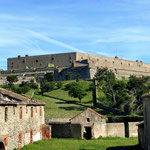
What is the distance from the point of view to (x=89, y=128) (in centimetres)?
2806

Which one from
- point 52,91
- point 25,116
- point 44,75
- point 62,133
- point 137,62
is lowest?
point 62,133

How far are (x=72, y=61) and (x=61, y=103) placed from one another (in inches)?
1263

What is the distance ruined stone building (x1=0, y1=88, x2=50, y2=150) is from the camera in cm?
1752

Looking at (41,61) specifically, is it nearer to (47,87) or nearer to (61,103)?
(47,87)

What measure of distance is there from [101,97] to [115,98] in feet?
10.6

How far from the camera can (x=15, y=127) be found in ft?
63.5

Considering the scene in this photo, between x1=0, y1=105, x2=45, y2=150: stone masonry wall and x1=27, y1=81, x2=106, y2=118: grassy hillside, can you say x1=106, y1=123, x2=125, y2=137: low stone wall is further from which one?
x1=27, y1=81, x2=106, y2=118: grassy hillside

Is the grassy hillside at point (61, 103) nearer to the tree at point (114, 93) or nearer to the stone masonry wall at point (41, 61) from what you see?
the tree at point (114, 93)

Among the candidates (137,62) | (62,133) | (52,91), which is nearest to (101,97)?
(52,91)

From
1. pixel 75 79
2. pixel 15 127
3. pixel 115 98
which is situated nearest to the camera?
pixel 15 127

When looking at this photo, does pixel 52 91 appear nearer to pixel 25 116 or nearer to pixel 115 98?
pixel 115 98

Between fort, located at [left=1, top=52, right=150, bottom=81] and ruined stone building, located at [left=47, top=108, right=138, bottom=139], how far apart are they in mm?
40602

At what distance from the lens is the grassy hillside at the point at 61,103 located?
40.5m

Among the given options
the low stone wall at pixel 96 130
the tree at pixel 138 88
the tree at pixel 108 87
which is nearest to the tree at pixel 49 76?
the tree at pixel 108 87
